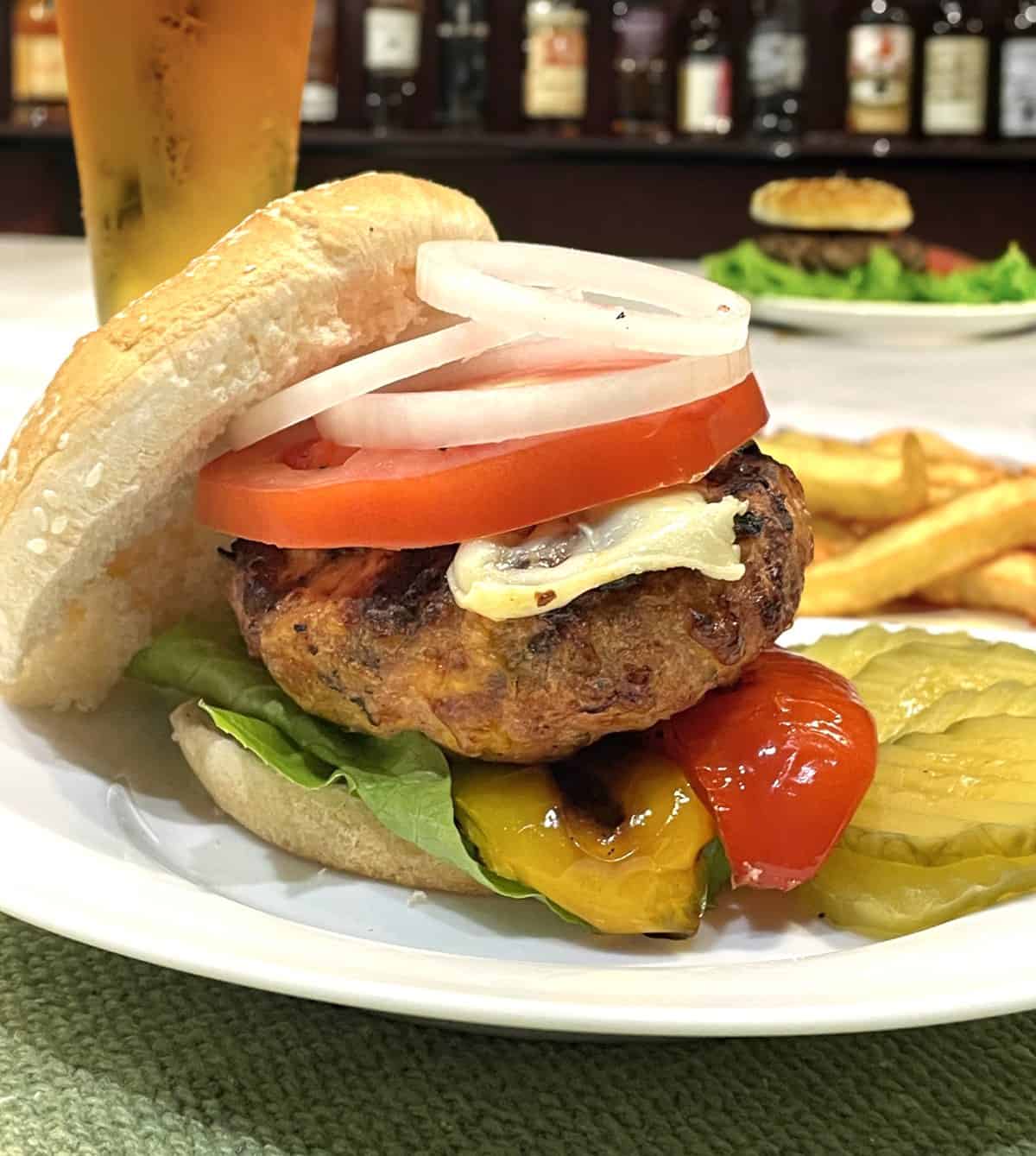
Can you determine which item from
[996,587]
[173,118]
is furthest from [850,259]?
[173,118]

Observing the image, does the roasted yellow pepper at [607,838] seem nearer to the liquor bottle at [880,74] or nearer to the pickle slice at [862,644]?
the pickle slice at [862,644]

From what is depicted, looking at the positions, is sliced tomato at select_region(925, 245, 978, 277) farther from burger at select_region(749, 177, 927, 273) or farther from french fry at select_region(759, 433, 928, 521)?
french fry at select_region(759, 433, 928, 521)

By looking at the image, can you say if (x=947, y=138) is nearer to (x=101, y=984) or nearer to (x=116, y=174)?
(x=116, y=174)

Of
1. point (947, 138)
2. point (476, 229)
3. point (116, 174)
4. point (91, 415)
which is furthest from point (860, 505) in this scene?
point (947, 138)

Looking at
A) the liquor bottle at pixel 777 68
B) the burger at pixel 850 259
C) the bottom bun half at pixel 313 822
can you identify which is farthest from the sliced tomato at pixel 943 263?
the bottom bun half at pixel 313 822

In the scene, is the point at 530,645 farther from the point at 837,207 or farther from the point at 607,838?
the point at 837,207

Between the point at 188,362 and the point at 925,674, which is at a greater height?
the point at 188,362
